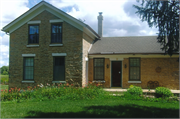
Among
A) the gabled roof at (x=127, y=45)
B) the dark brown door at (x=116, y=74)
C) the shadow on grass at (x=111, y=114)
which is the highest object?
the gabled roof at (x=127, y=45)

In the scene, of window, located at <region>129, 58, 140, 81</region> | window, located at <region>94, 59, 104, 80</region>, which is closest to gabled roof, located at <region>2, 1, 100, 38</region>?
window, located at <region>94, 59, 104, 80</region>

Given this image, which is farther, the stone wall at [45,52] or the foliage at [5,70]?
the foliage at [5,70]

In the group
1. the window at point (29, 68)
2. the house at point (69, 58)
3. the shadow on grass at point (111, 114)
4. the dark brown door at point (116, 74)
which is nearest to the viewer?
the shadow on grass at point (111, 114)

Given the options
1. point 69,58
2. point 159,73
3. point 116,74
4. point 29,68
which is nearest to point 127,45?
point 116,74

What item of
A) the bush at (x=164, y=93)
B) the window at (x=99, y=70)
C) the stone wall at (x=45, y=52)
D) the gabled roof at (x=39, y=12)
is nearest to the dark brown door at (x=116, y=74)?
the window at (x=99, y=70)

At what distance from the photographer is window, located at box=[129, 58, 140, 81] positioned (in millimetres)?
15703

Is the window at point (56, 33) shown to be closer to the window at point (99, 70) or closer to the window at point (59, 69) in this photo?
the window at point (59, 69)

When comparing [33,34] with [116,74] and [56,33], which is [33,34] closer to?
[56,33]

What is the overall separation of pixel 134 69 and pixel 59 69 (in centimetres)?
619

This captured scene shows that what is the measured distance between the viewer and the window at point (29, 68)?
50.9 ft

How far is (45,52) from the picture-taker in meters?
15.1

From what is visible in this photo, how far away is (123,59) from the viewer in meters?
15.8

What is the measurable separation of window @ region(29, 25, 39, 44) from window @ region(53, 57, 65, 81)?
240 centimetres

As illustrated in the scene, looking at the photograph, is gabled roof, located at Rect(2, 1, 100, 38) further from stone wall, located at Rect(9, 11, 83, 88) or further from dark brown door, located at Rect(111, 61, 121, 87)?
dark brown door, located at Rect(111, 61, 121, 87)
